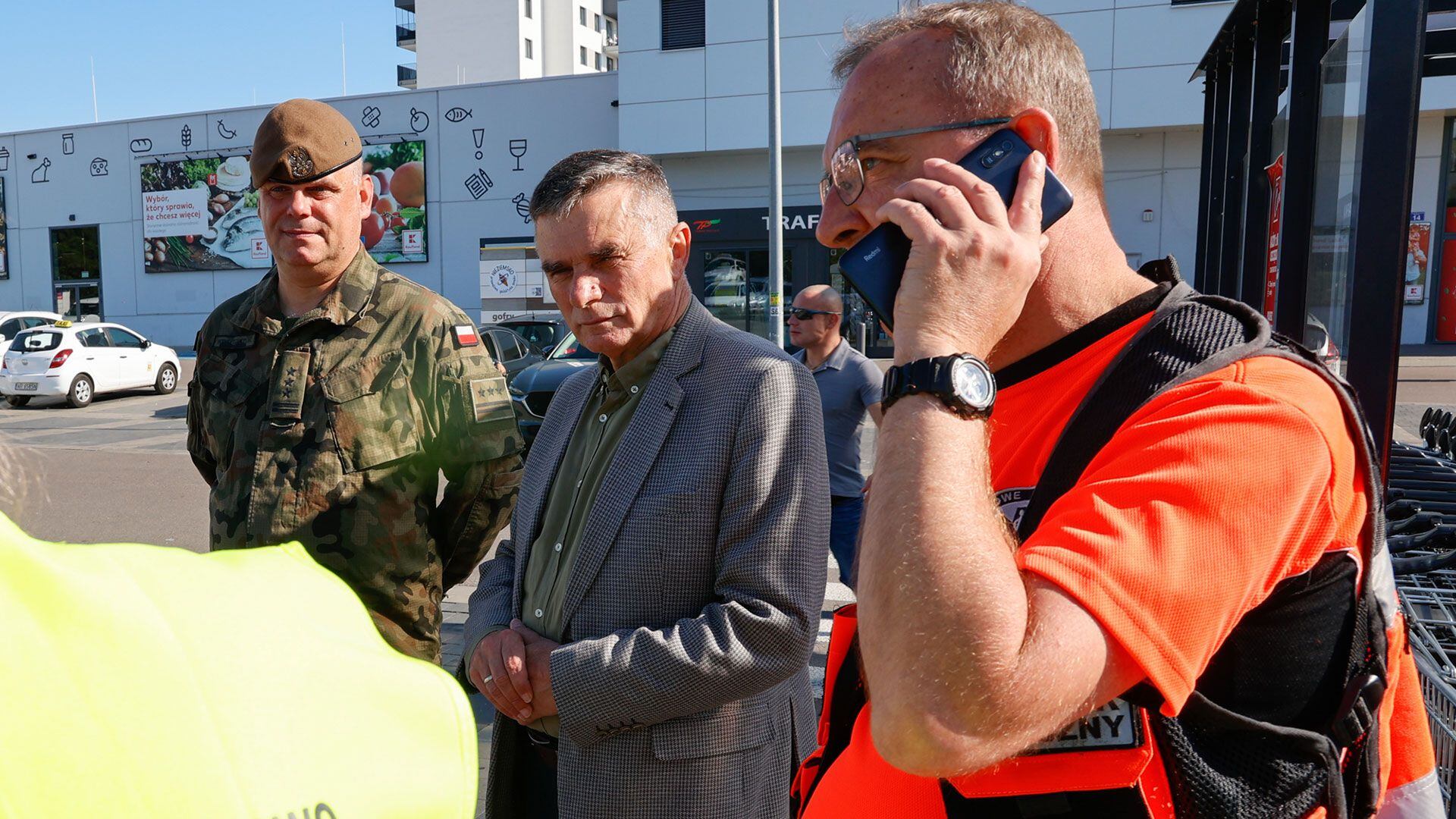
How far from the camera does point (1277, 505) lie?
991mm

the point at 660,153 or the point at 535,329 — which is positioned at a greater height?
the point at 660,153

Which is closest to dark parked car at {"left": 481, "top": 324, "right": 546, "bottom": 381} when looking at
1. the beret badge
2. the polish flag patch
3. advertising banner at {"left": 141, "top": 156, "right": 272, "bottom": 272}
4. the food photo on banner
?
the polish flag patch

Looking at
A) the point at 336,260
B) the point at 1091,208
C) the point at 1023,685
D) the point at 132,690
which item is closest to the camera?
the point at 132,690

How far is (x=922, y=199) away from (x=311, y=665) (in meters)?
0.88

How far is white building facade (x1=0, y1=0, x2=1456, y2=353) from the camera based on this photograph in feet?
67.7

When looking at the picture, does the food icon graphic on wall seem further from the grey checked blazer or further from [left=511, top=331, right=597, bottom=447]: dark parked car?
the grey checked blazer

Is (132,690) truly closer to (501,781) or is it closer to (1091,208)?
(1091,208)

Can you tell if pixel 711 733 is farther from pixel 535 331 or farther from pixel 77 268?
pixel 77 268

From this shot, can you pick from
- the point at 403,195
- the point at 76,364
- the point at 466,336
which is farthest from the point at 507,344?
the point at 403,195

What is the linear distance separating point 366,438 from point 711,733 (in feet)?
4.17

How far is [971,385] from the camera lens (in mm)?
1115

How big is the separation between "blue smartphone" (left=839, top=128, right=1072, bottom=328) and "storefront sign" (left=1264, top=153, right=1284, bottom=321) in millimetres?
3126

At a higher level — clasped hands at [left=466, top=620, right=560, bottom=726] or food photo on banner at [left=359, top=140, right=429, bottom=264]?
food photo on banner at [left=359, top=140, right=429, bottom=264]

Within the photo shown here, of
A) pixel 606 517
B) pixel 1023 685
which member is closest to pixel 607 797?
pixel 606 517
